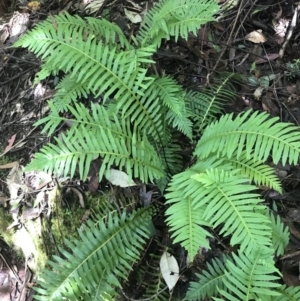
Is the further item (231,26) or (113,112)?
(231,26)

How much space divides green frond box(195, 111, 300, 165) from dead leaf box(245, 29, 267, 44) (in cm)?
112

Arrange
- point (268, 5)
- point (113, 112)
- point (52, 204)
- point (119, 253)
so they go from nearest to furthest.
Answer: point (119, 253) → point (113, 112) → point (52, 204) → point (268, 5)

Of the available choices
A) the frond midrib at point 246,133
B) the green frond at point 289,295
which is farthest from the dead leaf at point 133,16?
the green frond at point 289,295

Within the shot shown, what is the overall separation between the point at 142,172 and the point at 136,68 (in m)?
0.65

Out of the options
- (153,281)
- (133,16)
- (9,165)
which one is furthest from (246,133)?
(9,165)

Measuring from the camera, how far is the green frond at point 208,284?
217 cm

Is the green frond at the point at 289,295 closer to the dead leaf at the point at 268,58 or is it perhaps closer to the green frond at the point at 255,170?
the green frond at the point at 255,170

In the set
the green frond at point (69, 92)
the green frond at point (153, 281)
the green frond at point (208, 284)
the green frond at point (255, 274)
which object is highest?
the green frond at point (69, 92)

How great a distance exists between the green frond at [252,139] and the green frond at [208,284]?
0.60 m

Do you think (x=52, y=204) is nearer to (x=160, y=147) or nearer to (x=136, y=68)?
(x=160, y=147)

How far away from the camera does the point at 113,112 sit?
8.22 ft

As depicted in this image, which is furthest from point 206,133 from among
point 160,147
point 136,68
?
point 136,68

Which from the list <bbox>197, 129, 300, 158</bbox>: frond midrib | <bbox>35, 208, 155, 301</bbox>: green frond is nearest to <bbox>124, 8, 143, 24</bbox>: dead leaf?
<bbox>197, 129, 300, 158</bbox>: frond midrib

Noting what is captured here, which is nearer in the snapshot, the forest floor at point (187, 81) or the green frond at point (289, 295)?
the green frond at point (289, 295)
